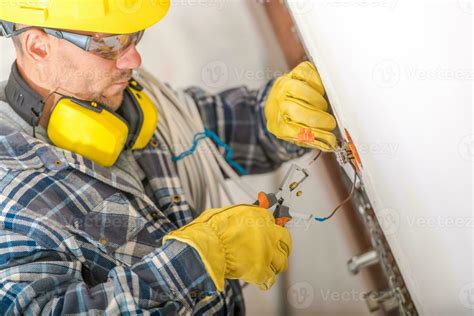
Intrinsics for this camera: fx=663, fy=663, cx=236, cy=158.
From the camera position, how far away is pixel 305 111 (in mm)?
1267

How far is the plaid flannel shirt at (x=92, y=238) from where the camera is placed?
116 cm

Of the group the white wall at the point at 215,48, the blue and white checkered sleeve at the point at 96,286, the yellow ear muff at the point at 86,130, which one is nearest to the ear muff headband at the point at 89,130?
the yellow ear muff at the point at 86,130

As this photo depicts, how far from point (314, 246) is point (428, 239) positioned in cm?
70

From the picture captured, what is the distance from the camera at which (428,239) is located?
119cm

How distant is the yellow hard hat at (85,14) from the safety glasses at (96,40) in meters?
0.04

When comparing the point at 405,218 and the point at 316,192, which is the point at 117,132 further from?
the point at 405,218

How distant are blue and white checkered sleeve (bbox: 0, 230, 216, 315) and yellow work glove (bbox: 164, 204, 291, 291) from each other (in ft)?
0.08

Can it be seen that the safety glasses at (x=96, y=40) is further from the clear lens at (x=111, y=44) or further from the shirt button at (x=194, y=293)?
the shirt button at (x=194, y=293)

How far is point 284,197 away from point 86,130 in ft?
1.40

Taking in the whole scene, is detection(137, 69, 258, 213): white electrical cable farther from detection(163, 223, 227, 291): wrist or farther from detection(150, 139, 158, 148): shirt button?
detection(163, 223, 227, 291): wrist

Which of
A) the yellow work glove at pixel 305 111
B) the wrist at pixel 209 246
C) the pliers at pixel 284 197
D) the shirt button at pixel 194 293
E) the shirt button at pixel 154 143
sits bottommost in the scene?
the shirt button at pixel 194 293

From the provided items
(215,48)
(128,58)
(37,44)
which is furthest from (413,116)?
(215,48)

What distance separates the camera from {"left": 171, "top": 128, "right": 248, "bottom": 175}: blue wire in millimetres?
1602

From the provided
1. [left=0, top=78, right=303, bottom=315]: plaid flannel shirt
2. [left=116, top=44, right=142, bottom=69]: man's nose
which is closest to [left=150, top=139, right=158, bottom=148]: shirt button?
[left=0, top=78, right=303, bottom=315]: plaid flannel shirt
